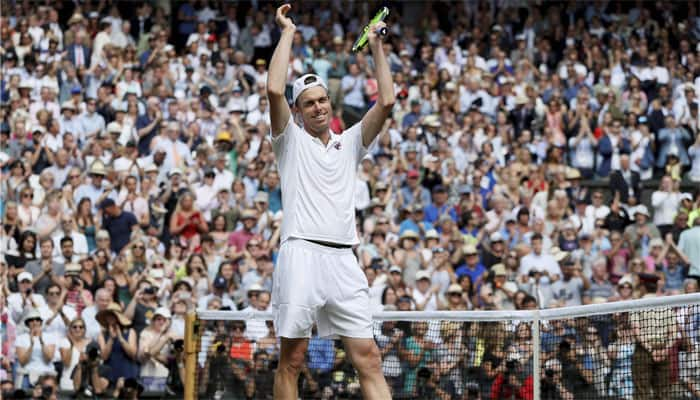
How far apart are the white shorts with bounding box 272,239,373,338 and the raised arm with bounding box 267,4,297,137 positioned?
73 cm

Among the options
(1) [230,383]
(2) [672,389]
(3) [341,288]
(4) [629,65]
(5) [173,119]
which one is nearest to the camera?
(3) [341,288]

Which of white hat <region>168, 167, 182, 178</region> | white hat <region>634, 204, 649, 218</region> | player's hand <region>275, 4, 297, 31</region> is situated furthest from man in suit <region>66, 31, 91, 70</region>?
player's hand <region>275, 4, 297, 31</region>

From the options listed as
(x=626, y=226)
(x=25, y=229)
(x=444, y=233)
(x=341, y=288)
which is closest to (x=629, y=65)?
(x=626, y=226)

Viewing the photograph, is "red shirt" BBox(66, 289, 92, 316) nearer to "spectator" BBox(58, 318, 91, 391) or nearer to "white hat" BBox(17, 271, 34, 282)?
"spectator" BBox(58, 318, 91, 391)

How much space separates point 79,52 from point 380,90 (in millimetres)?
15572

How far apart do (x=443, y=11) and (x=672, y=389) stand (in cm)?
1722

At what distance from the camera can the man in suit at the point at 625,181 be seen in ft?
69.1

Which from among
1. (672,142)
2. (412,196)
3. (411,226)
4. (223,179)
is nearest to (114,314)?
(223,179)

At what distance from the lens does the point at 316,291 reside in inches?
316

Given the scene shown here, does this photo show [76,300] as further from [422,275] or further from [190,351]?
[190,351]

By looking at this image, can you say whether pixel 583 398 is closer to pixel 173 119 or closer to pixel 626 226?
pixel 626 226

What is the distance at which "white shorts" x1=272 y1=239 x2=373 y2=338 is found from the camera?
801 cm

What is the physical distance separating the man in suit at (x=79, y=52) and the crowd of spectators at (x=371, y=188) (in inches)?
1.5

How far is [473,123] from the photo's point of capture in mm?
22219
